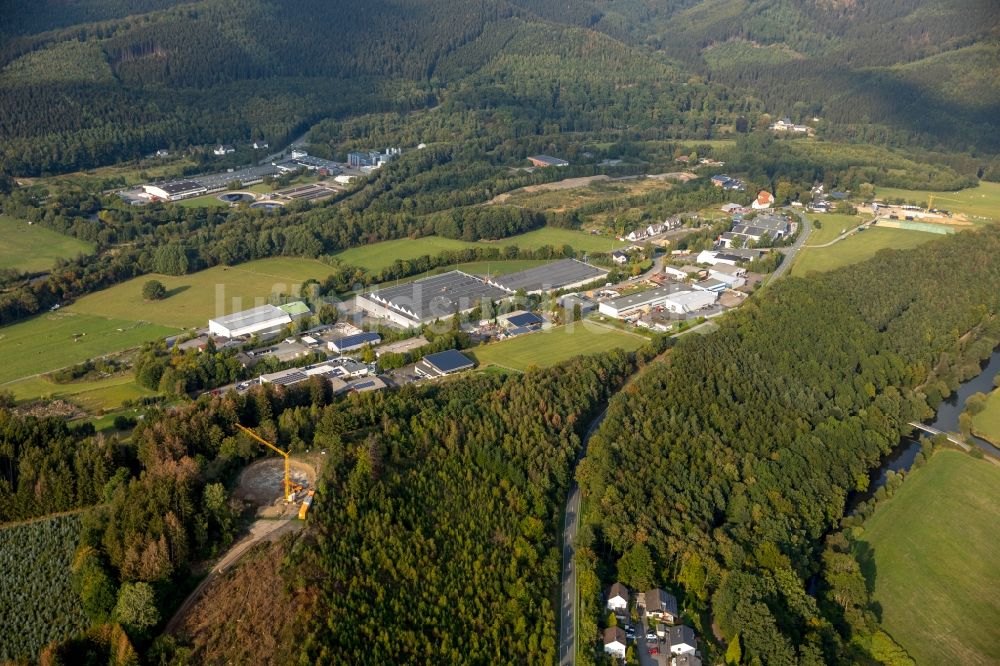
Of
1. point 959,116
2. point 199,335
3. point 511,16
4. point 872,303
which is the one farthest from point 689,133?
point 199,335

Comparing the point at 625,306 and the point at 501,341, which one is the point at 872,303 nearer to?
the point at 625,306

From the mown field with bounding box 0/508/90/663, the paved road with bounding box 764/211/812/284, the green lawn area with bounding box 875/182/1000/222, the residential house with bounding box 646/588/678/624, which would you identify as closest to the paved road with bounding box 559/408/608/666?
the residential house with bounding box 646/588/678/624

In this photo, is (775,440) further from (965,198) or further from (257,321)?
(965,198)

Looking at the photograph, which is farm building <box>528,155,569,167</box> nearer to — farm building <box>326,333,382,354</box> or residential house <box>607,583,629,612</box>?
farm building <box>326,333,382,354</box>

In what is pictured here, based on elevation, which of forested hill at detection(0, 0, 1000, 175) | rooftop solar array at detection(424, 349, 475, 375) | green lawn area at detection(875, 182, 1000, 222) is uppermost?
forested hill at detection(0, 0, 1000, 175)

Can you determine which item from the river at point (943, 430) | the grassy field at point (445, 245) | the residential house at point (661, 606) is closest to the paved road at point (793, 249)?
the grassy field at point (445, 245)
